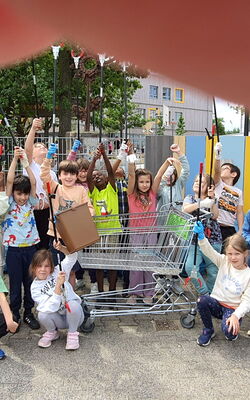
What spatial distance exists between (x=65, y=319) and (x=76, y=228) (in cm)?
89

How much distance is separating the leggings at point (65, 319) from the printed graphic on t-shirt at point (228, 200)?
6.84 feet

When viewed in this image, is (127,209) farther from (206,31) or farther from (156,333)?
(206,31)

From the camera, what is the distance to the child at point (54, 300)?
11.2 ft

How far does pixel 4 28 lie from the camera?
28.7 inches

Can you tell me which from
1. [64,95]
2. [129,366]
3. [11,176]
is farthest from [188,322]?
[64,95]

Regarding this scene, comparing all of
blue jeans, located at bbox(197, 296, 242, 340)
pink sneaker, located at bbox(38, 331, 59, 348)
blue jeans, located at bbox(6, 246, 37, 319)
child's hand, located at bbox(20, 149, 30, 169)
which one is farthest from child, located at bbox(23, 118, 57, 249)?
blue jeans, located at bbox(197, 296, 242, 340)

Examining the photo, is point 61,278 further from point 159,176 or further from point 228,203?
point 228,203

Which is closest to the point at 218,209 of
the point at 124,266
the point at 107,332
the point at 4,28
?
the point at 124,266

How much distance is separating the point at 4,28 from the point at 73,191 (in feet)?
10.9

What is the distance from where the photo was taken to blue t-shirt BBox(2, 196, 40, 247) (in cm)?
377

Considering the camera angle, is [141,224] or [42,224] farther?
[42,224]

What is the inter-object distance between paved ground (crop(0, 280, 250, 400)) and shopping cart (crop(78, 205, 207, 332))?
7.6 inches

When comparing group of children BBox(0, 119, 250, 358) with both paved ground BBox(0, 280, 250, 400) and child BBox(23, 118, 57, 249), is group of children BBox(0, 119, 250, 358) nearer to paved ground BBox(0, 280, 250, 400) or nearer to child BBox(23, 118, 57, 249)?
child BBox(23, 118, 57, 249)

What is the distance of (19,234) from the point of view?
378cm
